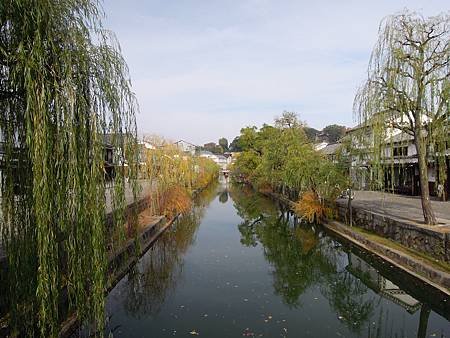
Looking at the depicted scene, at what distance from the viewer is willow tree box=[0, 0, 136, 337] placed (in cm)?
341

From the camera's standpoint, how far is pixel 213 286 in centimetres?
905

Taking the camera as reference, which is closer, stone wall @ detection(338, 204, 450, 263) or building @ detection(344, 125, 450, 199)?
stone wall @ detection(338, 204, 450, 263)

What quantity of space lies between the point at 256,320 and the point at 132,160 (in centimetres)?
418

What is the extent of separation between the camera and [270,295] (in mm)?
8430

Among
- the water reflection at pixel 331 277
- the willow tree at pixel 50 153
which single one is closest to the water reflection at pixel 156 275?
the water reflection at pixel 331 277

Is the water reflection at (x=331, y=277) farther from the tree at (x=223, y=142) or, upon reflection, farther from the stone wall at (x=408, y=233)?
the tree at (x=223, y=142)

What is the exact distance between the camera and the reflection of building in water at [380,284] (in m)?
7.67

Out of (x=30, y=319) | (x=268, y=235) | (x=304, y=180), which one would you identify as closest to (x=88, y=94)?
(x=30, y=319)

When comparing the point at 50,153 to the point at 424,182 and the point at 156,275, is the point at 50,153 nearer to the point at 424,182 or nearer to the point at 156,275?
the point at 156,275

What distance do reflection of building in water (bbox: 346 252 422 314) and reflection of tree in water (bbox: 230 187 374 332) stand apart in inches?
10.5

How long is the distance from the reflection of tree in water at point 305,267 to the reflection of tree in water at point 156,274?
9.15 feet

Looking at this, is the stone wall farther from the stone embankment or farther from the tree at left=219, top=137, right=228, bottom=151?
the tree at left=219, top=137, right=228, bottom=151

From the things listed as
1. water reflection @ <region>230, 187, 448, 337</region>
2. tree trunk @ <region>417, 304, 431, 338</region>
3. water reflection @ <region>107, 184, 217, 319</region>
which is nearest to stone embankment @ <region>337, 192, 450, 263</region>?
water reflection @ <region>230, 187, 448, 337</region>

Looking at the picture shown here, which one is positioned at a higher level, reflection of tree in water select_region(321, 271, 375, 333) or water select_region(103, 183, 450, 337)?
water select_region(103, 183, 450, 337)
